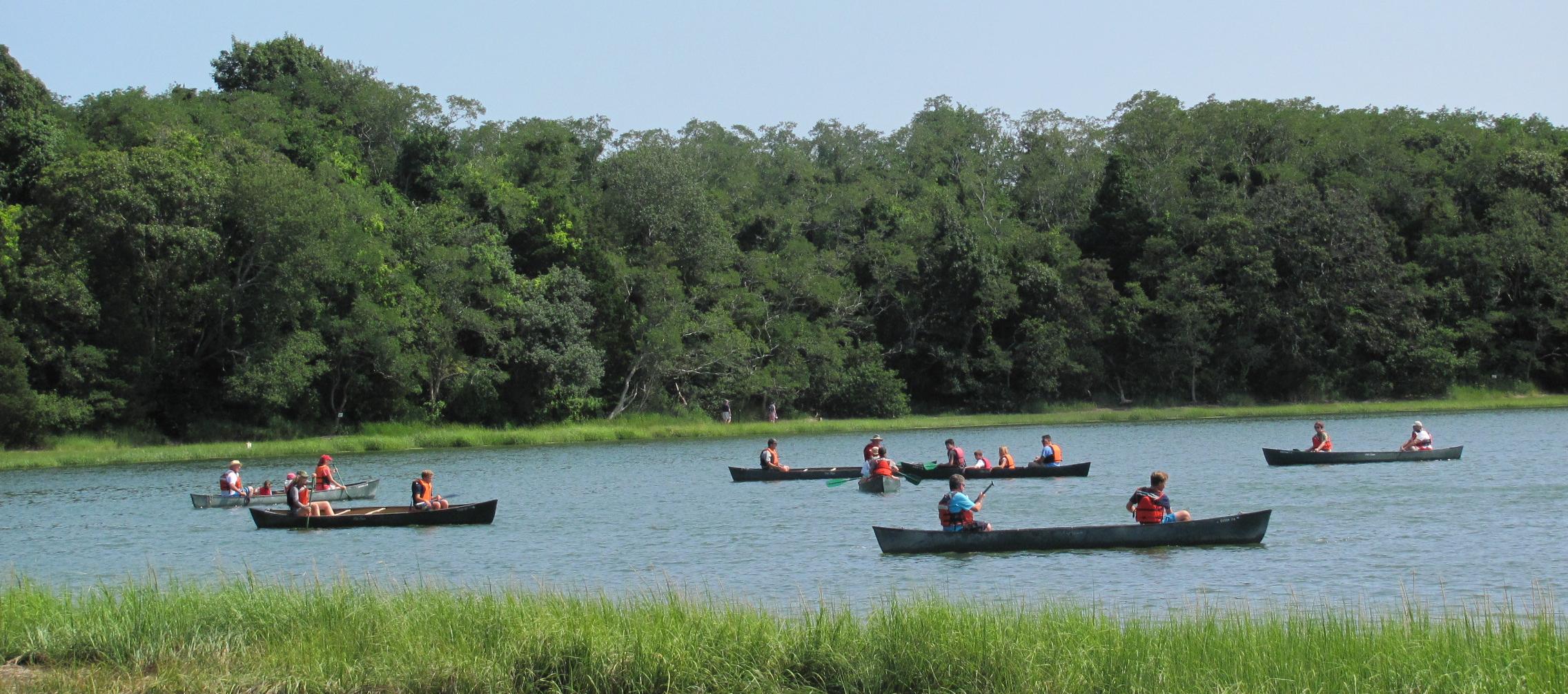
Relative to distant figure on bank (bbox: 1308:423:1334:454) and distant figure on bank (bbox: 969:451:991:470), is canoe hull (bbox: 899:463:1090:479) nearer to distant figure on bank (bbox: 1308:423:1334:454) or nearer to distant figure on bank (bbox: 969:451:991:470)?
distant figure on bank (bbox: 969:451:991:470)

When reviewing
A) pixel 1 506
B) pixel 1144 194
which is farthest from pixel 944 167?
pixel 1 506

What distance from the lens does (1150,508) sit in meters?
19.6

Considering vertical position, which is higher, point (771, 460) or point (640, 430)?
point (640, 430)

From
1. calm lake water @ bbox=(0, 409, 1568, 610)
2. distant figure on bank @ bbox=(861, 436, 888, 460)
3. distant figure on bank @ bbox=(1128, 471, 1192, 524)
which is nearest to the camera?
calm lake water @ bbox=(0, 409, 1568, 610)

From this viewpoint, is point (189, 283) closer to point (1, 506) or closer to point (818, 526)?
point (1, 506)

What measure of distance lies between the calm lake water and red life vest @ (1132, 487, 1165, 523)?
1.62 ft

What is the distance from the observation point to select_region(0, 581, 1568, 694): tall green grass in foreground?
924cm

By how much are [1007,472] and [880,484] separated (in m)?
3.86

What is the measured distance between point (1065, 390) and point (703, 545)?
4725cm

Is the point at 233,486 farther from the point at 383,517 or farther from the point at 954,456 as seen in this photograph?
the point at 954,456

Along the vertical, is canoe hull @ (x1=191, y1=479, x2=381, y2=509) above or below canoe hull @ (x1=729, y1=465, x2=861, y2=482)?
below

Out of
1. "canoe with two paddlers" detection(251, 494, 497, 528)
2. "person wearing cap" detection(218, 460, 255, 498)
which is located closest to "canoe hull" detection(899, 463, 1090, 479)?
"canoe with two paddlers" detection(251, 494, 497, 528)

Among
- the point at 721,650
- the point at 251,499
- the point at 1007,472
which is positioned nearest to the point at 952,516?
the point at 721,650

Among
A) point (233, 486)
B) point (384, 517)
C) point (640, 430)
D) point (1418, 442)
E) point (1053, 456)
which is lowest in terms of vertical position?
point (384, 517)
